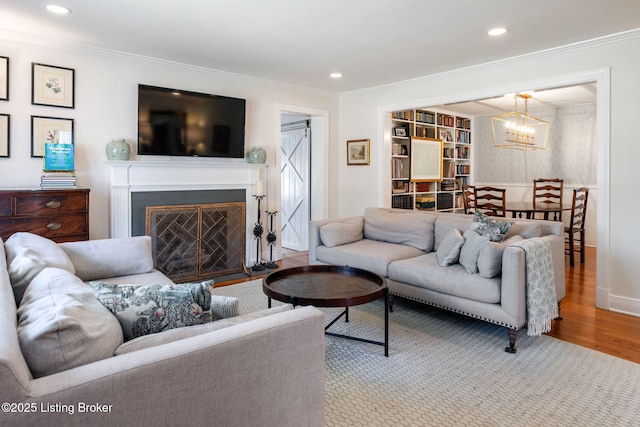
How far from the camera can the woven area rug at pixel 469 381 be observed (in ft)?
6.35

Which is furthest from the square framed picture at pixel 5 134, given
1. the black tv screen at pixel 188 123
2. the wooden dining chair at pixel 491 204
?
the wooden dining chair at pixel 491 204

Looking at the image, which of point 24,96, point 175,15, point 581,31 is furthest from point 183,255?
point 581,31

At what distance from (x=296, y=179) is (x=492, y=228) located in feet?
12.3

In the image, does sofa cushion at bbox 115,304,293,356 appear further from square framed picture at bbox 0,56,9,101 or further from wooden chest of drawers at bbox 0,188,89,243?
square framed picture at bbox 0,56,9,101

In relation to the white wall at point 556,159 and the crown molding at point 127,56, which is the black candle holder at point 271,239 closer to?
the crown molding at point 127,56

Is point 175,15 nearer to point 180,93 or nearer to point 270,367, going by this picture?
point 180,93

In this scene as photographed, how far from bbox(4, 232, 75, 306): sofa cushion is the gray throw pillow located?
2.59m

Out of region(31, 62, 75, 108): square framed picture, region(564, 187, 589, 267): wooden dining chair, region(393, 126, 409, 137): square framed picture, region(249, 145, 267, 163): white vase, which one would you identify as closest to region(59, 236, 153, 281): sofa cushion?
region(31, 62, 75, 108): square framed picture

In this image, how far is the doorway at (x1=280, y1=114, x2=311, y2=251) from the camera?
242 inches

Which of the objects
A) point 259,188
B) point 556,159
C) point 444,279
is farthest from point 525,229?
point 556,159

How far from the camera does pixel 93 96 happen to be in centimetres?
388

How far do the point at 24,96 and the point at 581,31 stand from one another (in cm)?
487

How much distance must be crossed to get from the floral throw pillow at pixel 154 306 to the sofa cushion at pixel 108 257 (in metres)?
1.44

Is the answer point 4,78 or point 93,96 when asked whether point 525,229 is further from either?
point 4,78
